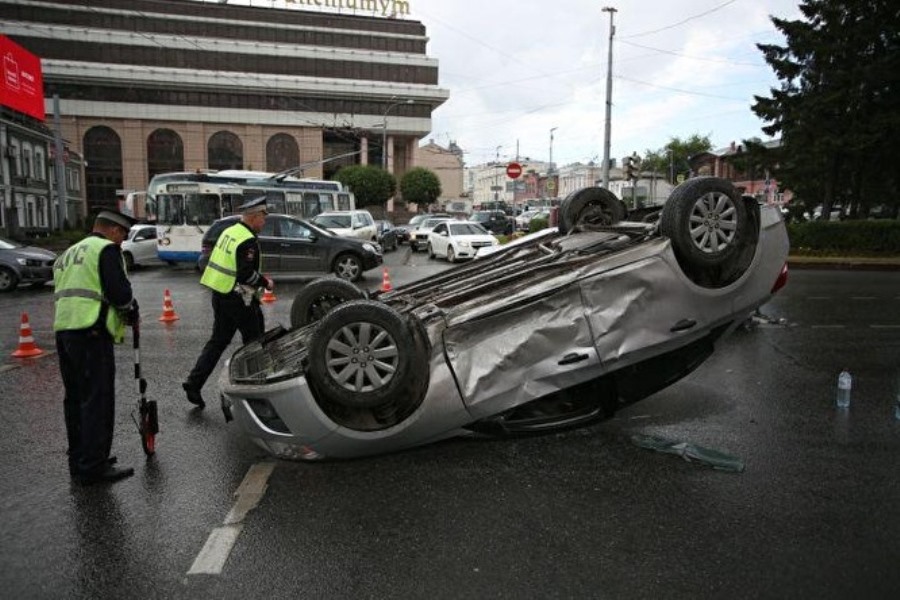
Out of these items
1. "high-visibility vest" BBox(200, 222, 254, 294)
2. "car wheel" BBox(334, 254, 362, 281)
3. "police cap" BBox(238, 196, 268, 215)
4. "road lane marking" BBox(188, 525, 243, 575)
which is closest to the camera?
"road lane marking" BBox(188, 525, 243, 575)

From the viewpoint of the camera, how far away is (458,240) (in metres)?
22.1

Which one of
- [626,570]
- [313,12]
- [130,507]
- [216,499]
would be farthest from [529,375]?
[313,12]

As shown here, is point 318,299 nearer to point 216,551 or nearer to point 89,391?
point 89,391

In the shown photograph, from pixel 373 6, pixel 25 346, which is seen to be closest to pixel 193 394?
pixel 25 346

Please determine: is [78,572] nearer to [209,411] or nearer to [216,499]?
[216,499]

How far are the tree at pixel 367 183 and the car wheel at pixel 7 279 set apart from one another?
48182 mm

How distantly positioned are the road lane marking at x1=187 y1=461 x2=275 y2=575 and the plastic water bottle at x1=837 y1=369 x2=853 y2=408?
446 cm

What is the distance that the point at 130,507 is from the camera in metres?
3.84

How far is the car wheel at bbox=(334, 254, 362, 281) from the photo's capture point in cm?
1638

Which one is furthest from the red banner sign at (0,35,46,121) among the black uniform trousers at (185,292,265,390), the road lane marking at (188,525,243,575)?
the road lane marking at (188,525,243,575)

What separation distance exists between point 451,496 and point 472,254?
717 inches

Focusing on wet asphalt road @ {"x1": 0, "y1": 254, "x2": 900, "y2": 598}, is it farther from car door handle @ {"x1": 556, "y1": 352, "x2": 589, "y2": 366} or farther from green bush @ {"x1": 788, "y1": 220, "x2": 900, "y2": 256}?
green bush @ {"x1": 788, "y1": 220, "x2": 900, "y2": 256}

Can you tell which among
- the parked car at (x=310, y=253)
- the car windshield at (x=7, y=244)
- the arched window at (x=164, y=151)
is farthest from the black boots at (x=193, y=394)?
the arched window at (x=164, y=151)

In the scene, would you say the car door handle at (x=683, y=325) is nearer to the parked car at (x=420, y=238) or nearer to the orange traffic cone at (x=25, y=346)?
the orange traffic cone at (x=25, y=346)
